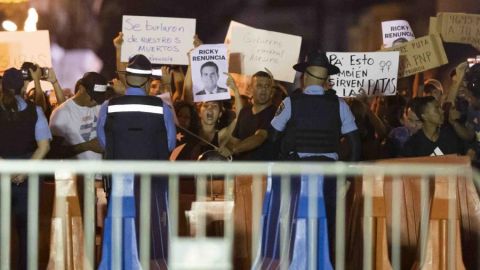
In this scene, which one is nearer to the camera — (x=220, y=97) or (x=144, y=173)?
(x=144, y=173)

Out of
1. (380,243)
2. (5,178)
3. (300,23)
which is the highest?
(300,23)

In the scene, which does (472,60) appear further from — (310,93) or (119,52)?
(310,93)

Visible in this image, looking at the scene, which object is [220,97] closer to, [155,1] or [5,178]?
[155,1]

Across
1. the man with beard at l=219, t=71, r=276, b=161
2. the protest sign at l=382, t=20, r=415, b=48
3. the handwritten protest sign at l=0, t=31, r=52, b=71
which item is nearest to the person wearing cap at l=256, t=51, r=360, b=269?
the man with beard at l=219, t=71, r=276, b=161

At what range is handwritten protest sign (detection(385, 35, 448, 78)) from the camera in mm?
12820

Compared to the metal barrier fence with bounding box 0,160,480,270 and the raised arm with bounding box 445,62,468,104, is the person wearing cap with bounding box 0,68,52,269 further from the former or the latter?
the raised arm with bounding box 445,62,468,104

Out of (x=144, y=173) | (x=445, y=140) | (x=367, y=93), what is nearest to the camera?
(x=144, y=173)

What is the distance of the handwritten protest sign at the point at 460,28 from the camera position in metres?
13.0

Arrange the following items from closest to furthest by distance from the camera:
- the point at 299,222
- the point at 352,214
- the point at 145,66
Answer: the point at 299,222 → the point at 352,214 → the point at 145,66

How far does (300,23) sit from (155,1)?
1.46 metres

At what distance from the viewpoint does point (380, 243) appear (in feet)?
29.2

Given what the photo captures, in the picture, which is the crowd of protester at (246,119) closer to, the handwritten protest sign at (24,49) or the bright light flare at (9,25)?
the handwritten protest sign at (24,49)

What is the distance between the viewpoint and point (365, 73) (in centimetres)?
1242

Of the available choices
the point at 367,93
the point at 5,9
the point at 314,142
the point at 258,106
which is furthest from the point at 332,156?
the point at 5,9
